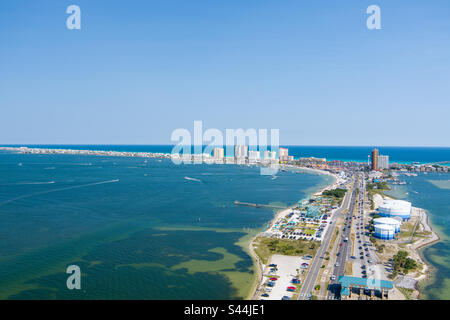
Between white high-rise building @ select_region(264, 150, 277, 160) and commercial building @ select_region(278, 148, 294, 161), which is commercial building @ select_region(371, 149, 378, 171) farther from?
white high-rise building @ select_region(264, 150, 277, 160)

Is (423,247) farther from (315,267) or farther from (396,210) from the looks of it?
(315,267)

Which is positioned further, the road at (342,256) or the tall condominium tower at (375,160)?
the tall condominium tower at (375,160)

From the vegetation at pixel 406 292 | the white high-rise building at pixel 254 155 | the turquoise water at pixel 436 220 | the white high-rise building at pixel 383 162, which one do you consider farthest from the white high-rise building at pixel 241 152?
the vegetation at pixel 406 292

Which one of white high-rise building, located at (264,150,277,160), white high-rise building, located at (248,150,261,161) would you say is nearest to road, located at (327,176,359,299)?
white high-rise building, located at (264,150,277,160)

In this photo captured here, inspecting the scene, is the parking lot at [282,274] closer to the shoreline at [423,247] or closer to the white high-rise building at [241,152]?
the shoreline at [423,247]

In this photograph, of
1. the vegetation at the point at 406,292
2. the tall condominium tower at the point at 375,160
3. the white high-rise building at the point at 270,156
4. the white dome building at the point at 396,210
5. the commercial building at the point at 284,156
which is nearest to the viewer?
the vegetation at the point at 406,292
